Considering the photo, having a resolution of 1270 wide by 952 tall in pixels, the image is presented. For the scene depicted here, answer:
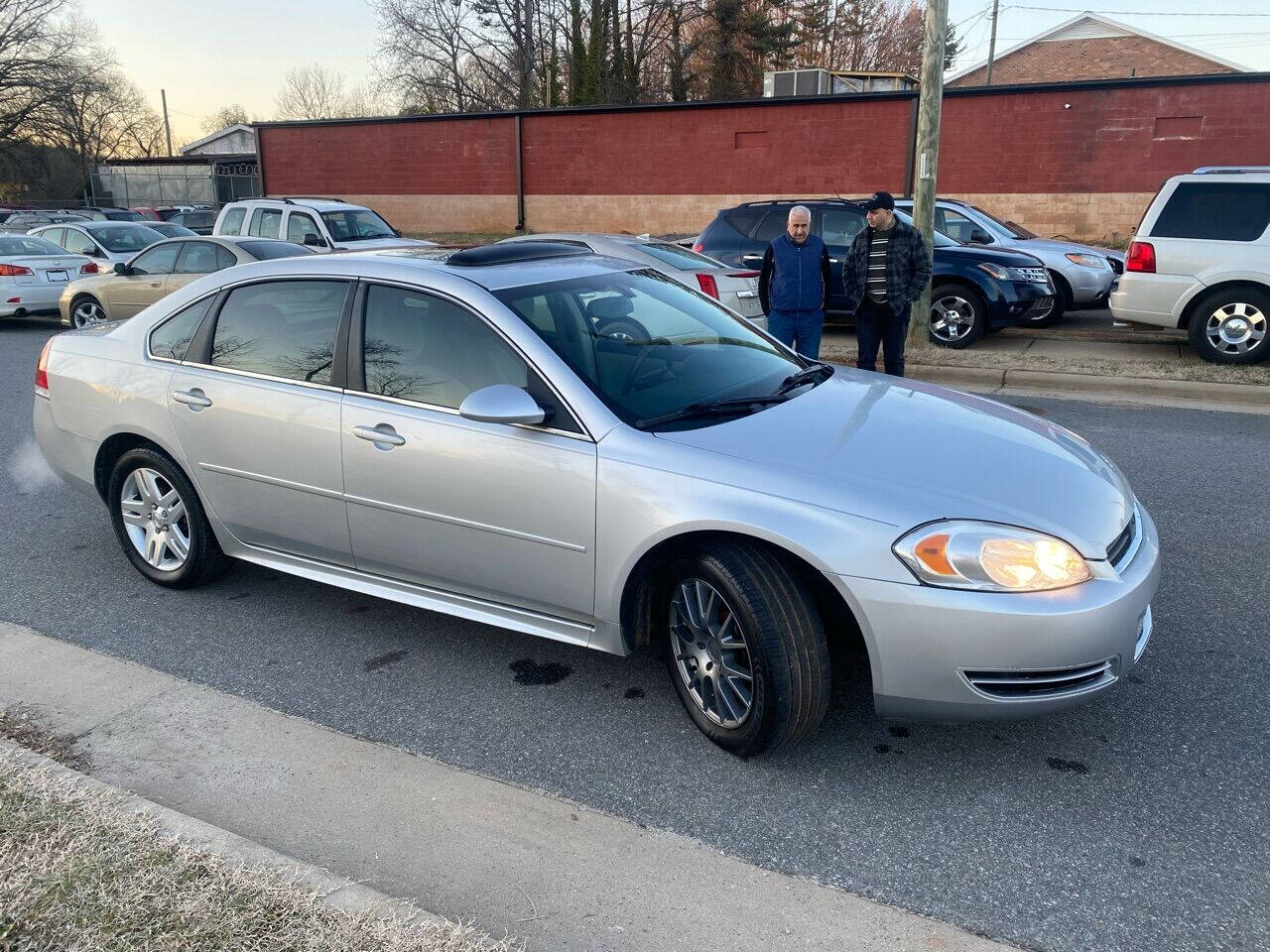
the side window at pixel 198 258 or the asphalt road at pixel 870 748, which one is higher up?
the side window at pixel 198 258

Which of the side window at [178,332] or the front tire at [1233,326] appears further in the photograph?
the front tire at [1233,326]

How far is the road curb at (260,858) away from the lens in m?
2.53

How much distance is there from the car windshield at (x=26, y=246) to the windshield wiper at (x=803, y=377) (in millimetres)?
14912

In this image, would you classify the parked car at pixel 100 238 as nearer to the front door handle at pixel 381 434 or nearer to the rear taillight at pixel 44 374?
the rear taillight at pixel 44 374

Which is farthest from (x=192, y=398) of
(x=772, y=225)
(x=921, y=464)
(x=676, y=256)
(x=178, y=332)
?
(x=772, y=225)

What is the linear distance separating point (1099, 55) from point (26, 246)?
42.2m

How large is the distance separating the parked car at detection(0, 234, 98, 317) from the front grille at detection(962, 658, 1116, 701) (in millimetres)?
15624

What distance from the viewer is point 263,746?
136 inches

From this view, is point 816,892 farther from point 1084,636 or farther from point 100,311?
point 100,311

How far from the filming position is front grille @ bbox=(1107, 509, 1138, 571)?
10.3 ft

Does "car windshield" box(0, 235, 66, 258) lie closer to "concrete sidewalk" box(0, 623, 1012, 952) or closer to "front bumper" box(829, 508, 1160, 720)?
"concrete sidewalk" box(0, 623, 1012, 952)

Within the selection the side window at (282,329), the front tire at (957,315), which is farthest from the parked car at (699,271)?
the side window at (282,329)

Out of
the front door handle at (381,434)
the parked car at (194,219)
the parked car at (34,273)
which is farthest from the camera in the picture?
the parked car at (194,219)

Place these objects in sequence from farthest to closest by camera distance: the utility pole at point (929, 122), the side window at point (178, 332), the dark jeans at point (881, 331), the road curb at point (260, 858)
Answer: the utility pole at point (929, 122) < the dark jeans at point (881, 331) < the side window at point (178, 332) < the road curb at point (260, 858)
